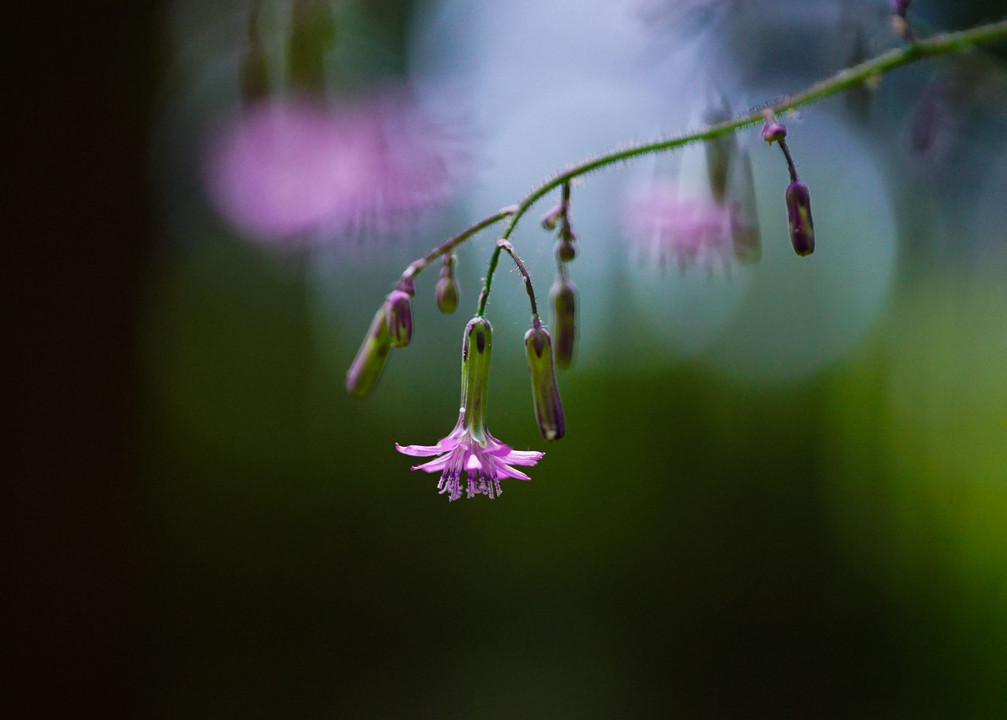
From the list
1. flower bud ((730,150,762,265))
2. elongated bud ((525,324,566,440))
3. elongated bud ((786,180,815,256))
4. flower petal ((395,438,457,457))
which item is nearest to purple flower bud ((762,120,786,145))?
elongated bud ((786,180,815,256))

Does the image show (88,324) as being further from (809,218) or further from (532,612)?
(532,612)

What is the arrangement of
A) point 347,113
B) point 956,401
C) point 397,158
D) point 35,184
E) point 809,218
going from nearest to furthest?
point 809,218 < point 397,158 < point 35,184 < point 347,113 < point 956,401

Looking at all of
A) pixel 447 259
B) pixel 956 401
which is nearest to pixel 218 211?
pixel 447 259

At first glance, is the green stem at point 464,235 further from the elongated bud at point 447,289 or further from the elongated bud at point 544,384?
the elongated bud at point 544,384

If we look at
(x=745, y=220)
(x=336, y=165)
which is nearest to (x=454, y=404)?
(x=336, y=165)

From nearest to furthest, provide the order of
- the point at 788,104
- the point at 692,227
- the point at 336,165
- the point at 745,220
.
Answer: the point at 788,104 → the point at 745,220 → the point at 692,227 → the point at 336,165

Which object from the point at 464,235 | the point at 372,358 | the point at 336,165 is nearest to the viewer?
the point at 464,235

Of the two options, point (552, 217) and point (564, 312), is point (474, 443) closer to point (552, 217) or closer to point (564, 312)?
point (564, 312)
